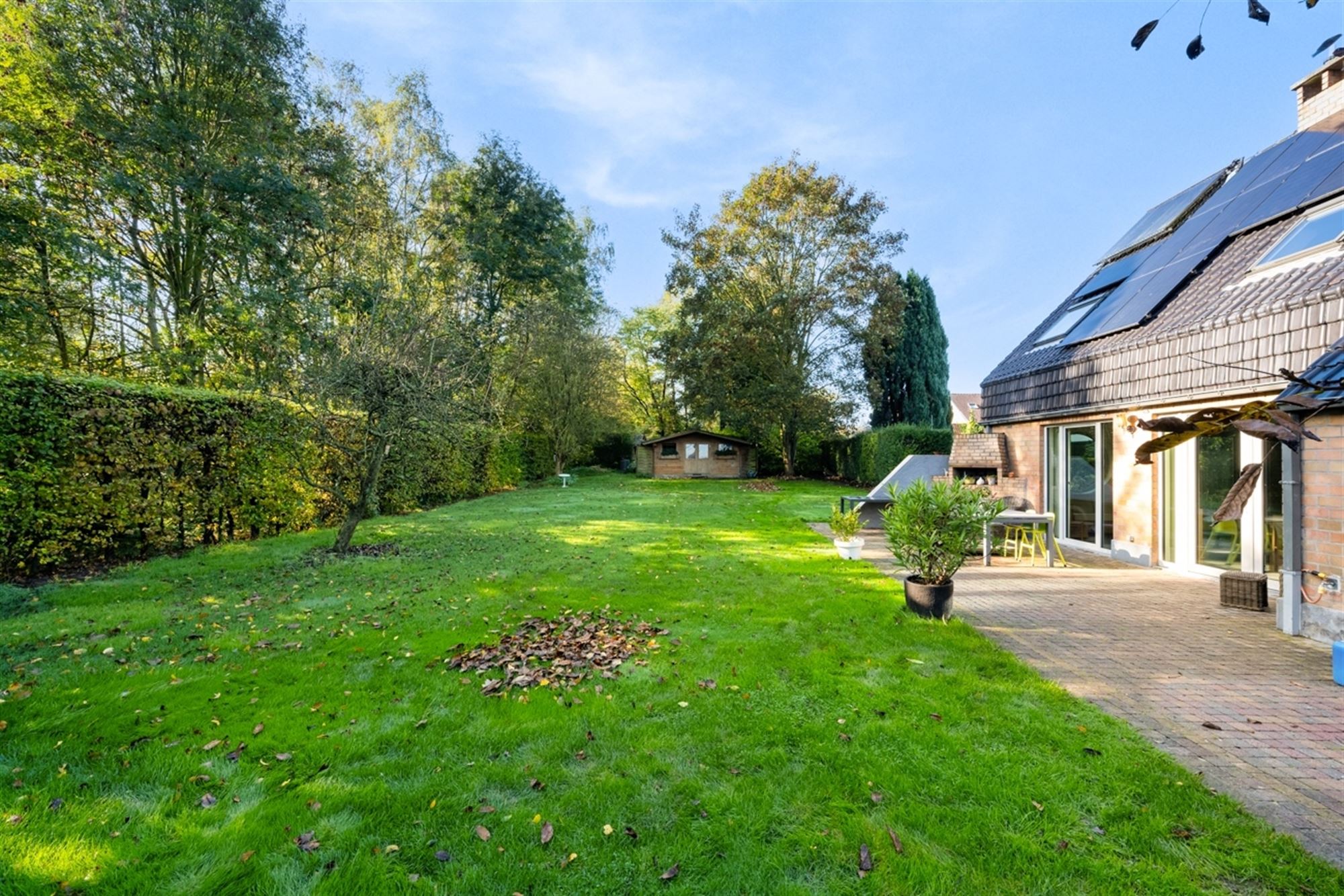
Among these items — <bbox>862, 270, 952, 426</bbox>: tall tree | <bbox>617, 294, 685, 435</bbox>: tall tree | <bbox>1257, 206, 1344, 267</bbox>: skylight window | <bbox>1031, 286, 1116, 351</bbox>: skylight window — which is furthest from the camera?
<bbox>617, 294, 685, 435</bbox>: tall tree

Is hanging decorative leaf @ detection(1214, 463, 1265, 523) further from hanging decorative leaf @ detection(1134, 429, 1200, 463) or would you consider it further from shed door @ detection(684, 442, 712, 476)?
shed door @ detection(684, 442, 712, 476)

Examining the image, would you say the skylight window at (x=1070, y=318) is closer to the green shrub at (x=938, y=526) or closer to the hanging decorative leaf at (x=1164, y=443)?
the green shrub at (x=938, y=526)

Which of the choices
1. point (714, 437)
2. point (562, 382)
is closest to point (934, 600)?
point (562, 382)

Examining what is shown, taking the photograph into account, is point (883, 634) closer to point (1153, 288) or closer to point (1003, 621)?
point (1003, 621)

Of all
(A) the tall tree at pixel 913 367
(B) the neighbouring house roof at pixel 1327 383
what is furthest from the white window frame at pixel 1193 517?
(A) the tall tree at pixel 913 367

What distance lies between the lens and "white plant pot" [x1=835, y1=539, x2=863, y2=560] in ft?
26.9

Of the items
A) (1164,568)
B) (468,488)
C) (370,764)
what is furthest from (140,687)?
(468,488)

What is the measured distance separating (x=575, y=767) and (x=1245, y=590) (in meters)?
7.05

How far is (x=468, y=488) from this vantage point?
A: 1850 centimetres

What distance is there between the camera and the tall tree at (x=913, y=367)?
90.6 feet

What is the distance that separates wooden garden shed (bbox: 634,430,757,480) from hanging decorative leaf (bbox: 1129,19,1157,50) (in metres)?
30.5

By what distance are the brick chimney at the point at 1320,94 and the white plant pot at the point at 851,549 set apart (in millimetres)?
10330

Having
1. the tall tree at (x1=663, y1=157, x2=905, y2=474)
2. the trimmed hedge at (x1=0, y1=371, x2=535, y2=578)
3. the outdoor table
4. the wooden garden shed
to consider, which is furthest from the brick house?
the wooden garden shed

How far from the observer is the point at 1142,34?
1.60 m
